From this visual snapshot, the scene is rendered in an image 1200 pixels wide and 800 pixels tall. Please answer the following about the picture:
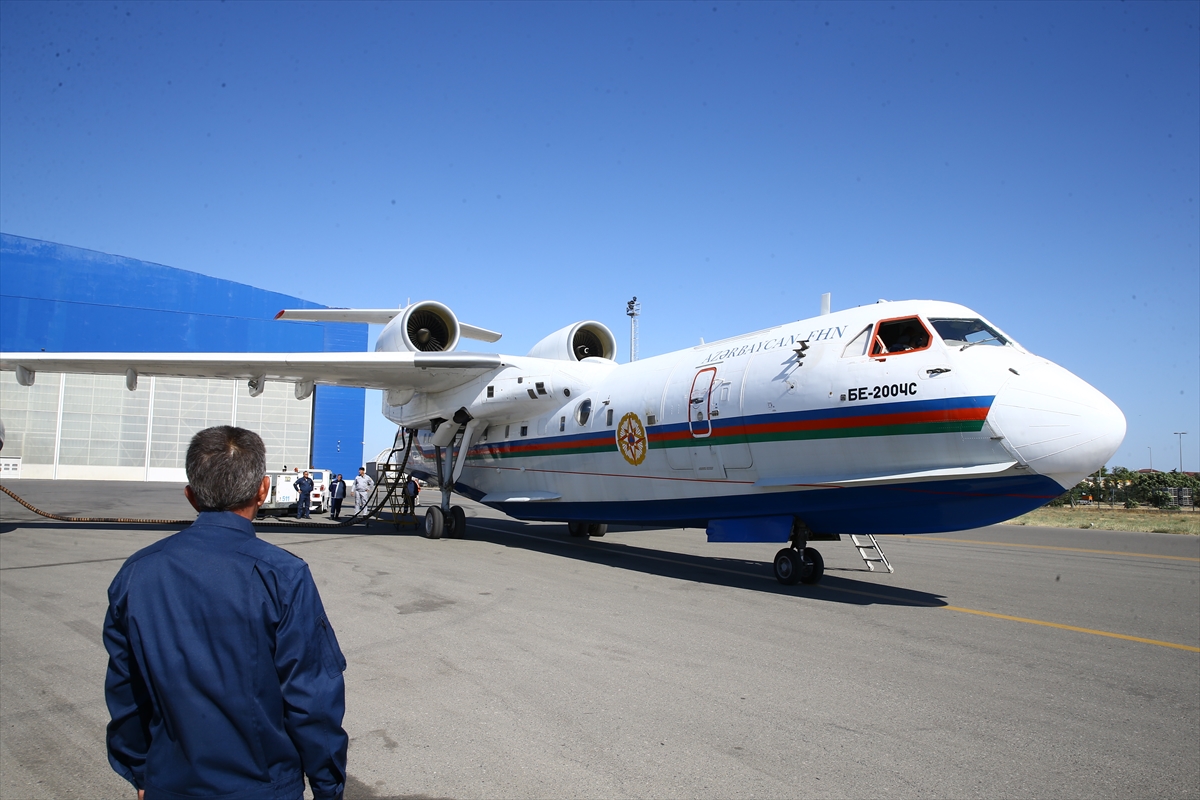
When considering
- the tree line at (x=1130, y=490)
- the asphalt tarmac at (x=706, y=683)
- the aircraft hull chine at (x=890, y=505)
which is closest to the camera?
the asphalt tarmac at (x=706, y=683)

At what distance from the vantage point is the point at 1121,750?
4.38 metres

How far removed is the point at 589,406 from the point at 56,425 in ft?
144

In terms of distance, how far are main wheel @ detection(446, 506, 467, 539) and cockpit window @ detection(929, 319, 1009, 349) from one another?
35.5 ft

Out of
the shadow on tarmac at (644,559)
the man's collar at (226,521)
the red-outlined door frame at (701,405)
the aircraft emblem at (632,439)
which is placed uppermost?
the red-outlined door frame at (701,405)

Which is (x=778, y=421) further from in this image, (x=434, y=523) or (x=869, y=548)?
(x=434, y=523)

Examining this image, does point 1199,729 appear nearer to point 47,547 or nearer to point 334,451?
point 47,547

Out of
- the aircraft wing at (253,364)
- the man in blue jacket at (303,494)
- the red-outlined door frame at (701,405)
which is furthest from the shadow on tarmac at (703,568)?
the man in blue jacket at (303,494)

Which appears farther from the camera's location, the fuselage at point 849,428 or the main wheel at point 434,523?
the main wheel at point 434,523

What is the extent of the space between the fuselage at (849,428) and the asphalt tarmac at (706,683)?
3.99 feet

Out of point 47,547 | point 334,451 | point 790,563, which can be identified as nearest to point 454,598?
point 790,563

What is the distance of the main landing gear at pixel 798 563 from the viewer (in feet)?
33.0

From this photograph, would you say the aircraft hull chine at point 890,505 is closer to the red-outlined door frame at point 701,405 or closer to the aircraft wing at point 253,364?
the red-outlined door frame at point 701,405

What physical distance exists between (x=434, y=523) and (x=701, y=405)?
7.88m

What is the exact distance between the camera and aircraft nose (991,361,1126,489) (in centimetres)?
782
